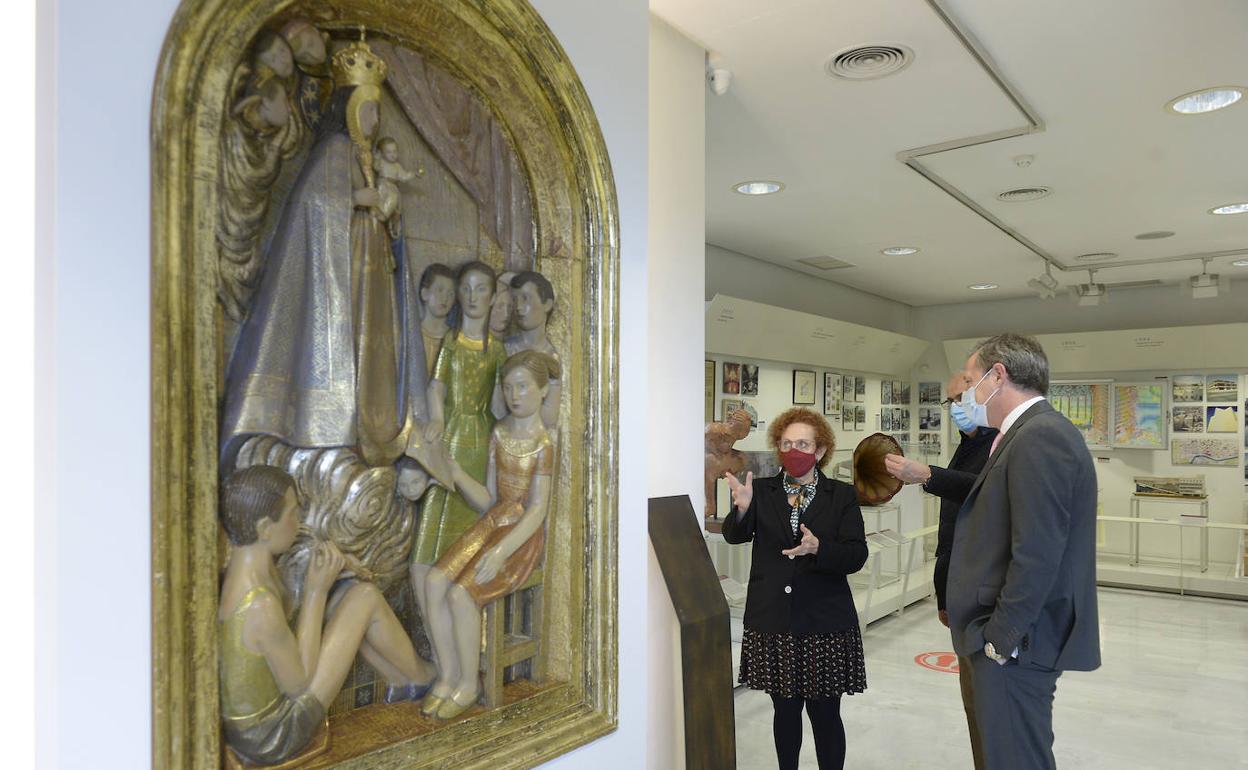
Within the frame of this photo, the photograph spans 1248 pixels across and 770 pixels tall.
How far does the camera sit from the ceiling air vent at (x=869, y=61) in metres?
2.94

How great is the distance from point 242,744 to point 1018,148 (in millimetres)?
4120

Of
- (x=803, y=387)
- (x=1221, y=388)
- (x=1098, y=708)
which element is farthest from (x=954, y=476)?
(x=1221, y=388)

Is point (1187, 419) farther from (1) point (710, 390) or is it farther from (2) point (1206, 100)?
(2) point (1206, 100)

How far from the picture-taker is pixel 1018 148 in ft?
13.2

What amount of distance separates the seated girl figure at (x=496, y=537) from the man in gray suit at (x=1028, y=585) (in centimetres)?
146

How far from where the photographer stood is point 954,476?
10.1 ft

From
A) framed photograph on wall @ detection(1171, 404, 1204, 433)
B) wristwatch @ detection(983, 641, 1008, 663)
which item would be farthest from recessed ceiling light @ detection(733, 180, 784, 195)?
framed photograph on wall @ detection(1171, 404, 1204, 433)

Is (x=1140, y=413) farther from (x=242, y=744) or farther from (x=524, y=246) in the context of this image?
(x=242, y=744)

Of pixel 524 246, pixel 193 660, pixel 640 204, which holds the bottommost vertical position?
pixel 193 660

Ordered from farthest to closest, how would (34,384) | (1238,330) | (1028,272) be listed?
(1238,330) < (1028,272) < (34,384)

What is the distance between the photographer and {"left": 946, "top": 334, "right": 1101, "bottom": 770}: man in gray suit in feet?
7.59

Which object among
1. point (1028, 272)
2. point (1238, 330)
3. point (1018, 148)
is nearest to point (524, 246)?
point (1018, 148)

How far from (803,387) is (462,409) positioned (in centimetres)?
639

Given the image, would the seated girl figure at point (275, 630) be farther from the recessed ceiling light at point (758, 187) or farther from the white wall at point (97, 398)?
the recessed ceiling light at point (758, 187)
